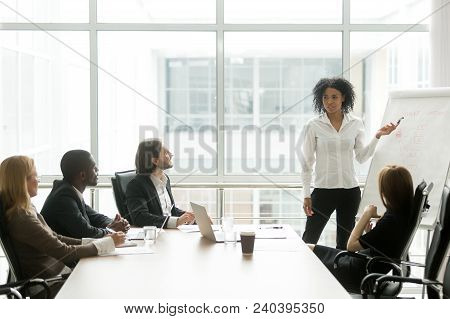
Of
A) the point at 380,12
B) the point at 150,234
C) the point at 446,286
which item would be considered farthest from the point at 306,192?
the point at 380,12

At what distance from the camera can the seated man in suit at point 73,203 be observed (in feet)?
9.88

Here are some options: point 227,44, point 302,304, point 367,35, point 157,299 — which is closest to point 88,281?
point 157,299

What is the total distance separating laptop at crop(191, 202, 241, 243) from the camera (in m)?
2.97

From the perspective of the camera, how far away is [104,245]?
2660 mm

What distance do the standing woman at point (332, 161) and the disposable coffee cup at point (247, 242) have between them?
1.39 metres

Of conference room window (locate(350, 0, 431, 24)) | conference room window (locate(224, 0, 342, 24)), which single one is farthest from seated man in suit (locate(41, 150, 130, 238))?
conference room window (locate(350, 0, 431, 24))

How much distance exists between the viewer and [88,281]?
2.20m

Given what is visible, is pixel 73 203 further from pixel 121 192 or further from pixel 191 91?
pixel 191 91

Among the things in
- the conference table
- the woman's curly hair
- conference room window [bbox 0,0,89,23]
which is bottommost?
the conference table

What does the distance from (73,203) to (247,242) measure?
91cm

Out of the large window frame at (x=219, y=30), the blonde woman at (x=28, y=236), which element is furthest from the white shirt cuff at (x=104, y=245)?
the large window frame at (x=219, y=30)

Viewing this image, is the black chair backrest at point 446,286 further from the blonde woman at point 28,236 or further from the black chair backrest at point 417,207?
the blonde woman at point 28,236

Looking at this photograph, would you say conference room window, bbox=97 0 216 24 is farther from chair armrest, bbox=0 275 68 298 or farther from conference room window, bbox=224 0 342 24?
chair armrest, bbox=0 275 68 298

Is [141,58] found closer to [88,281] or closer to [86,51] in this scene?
[86,51]
